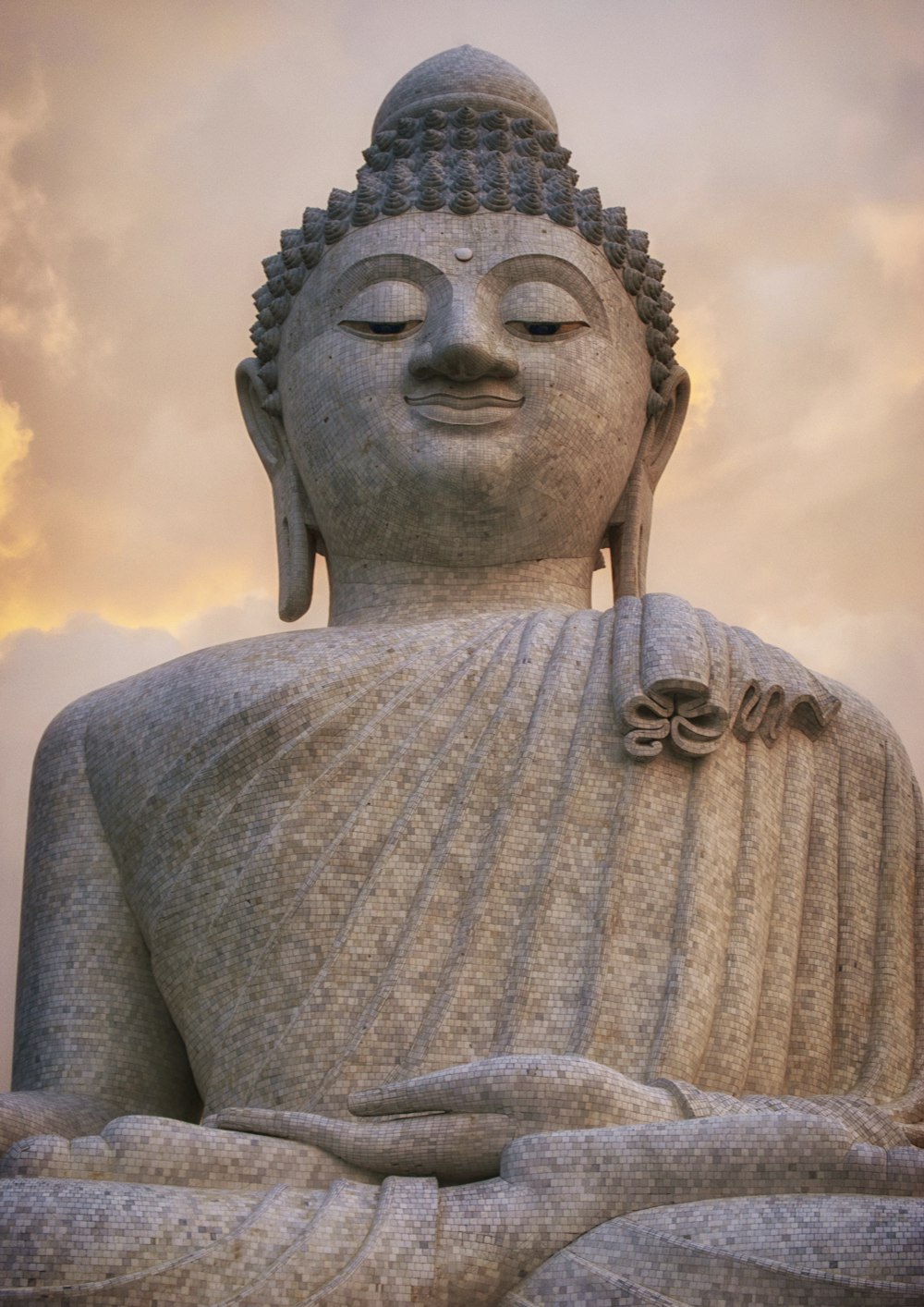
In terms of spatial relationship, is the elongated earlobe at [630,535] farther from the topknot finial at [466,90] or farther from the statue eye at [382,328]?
the topknot finial at [466,90]

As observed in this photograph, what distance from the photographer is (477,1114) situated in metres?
7.59

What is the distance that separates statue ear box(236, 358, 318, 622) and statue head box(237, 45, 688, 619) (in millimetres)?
11

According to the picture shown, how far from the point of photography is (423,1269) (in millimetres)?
6984

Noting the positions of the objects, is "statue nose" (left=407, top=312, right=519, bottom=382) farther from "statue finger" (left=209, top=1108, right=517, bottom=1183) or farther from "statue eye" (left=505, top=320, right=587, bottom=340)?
"statue finger" (left=209, top=1108, right=517, bottom=1183)

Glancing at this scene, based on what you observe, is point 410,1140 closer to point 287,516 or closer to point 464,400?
point 464,400

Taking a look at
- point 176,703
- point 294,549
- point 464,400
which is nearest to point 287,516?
point 294,549

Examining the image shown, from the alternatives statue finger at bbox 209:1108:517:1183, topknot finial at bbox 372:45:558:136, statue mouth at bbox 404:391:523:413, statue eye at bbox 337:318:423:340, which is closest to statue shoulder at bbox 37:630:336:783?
statue mouth at bbox 404:391:523:413

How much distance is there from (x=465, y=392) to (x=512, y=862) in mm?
2563

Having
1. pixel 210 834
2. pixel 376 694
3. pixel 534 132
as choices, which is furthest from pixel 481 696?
pixel 534 132

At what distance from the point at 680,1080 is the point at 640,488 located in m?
3.78

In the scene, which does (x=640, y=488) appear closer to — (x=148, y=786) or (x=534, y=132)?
(x=534, y=132)

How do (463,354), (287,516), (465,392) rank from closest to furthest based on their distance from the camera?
(463,354)
(465,392)
(287,516)

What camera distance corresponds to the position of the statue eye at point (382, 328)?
10.4 meters

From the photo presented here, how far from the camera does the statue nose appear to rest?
10031mm
